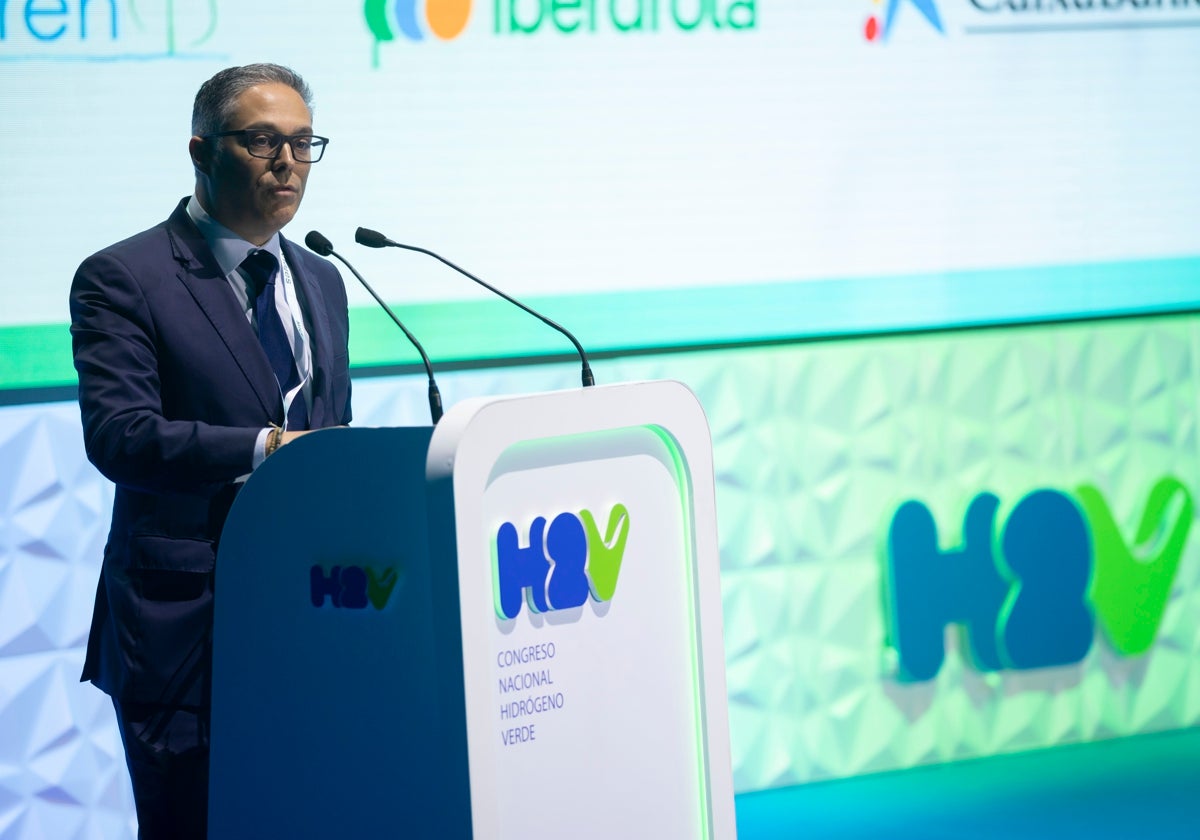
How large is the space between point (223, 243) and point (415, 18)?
147 cm

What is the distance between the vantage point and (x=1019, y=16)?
4062 mm

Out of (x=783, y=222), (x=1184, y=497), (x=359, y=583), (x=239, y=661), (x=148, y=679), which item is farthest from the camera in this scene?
(x=1184, y=497)

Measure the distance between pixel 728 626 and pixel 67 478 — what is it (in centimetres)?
162

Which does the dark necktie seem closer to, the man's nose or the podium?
the man's nose

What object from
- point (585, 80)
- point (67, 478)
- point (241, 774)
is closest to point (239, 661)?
point (241, 774)

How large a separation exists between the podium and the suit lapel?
0.32 metres

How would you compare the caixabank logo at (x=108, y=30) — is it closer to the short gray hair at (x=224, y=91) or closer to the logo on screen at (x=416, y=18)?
the logo on screen at (x=416, y=18)

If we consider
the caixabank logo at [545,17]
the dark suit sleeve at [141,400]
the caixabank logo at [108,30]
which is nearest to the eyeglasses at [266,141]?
the dark suit sleeve at [141,400]

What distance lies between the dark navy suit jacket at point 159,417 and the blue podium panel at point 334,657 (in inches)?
8.3

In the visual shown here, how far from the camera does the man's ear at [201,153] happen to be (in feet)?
7.00

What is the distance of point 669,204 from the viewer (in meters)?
3.74

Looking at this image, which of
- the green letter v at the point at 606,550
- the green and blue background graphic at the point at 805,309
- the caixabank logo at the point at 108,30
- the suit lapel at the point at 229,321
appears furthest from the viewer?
the green and blue background graphic at the point at 805,309

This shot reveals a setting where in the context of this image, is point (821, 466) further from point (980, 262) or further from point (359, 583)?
point (359, 583)

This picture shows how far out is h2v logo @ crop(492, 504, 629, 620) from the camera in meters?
1.62
